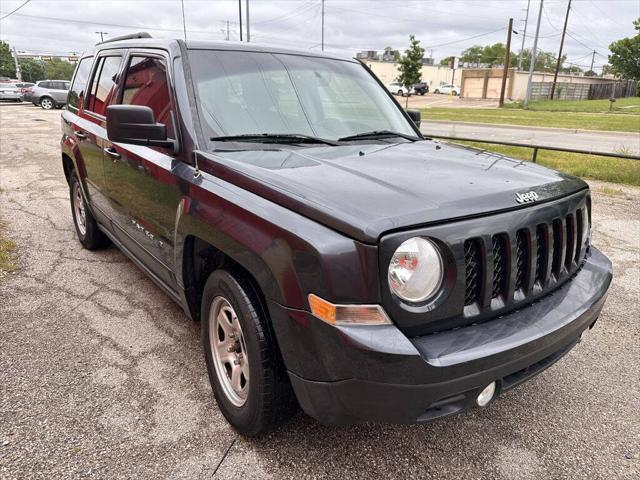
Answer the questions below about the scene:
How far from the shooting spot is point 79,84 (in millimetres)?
4652

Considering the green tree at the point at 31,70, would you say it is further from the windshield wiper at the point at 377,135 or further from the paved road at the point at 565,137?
the windshield wiper at the point at 377,135

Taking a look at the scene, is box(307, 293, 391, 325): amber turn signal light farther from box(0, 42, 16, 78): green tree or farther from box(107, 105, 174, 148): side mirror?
box(0, 42, 16, 78): green tree

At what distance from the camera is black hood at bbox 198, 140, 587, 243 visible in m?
1.83

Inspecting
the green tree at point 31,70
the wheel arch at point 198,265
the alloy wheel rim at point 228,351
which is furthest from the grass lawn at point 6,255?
the green tree at point 31,70

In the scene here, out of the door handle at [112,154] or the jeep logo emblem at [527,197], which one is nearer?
the jeep logo emblem at [527,197]

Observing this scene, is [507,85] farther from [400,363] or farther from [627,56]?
[400,363]

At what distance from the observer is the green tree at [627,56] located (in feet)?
127

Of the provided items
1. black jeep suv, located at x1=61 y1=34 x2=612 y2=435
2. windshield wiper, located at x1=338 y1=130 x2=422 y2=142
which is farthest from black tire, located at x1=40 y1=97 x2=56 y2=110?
windshield wiper, located at x1=338 y1=130 x2=422 y2=142

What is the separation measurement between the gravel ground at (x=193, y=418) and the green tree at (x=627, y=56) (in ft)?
144

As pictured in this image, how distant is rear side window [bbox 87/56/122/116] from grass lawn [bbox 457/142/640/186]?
24.2ft

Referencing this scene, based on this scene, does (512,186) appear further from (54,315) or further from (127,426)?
(54,315)

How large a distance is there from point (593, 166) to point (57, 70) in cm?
11362

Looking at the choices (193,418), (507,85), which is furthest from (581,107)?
(193,418)

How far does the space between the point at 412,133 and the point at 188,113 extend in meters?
1.58
